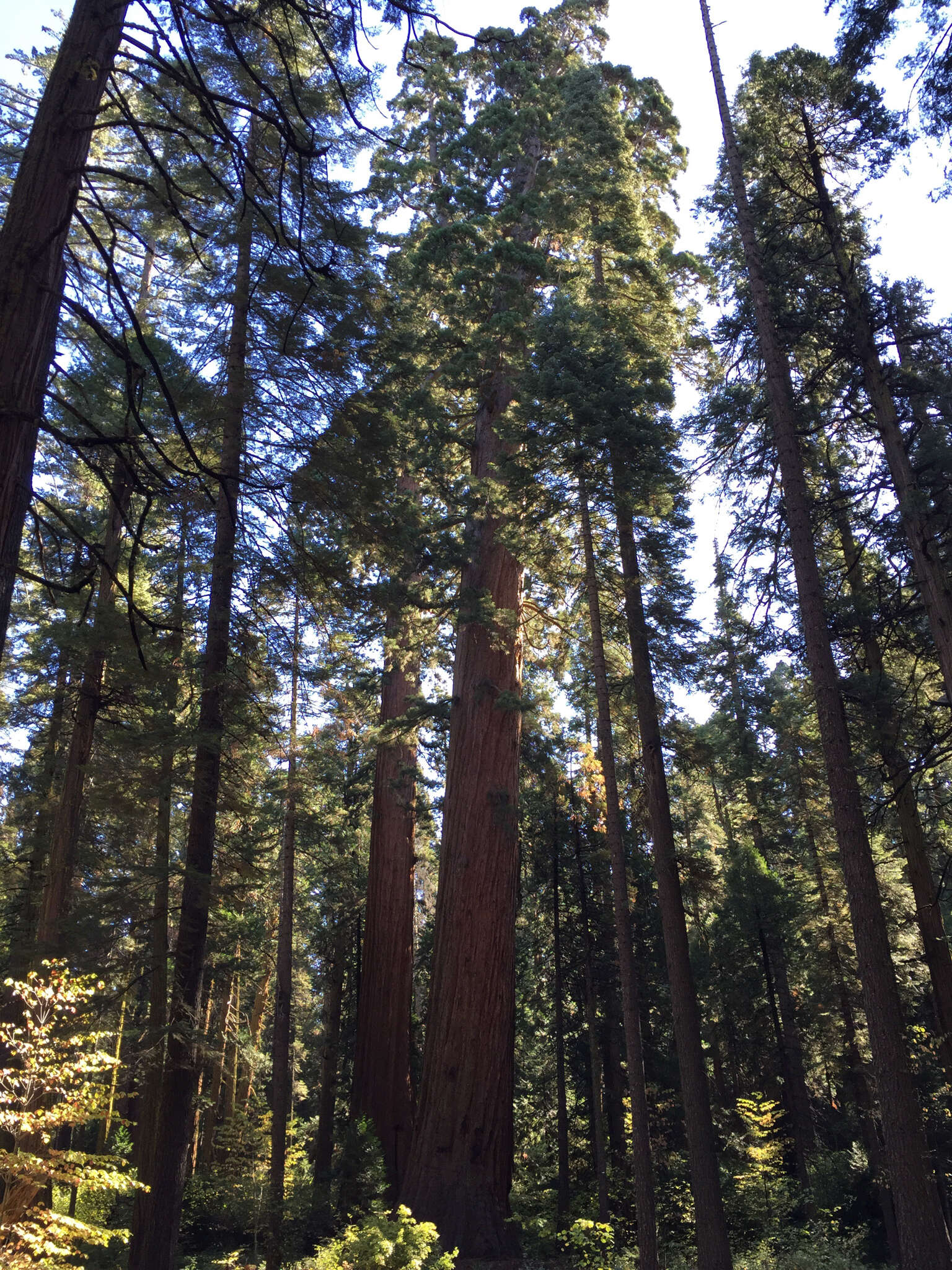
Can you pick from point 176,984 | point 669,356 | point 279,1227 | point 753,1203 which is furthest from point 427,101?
point 753,1203

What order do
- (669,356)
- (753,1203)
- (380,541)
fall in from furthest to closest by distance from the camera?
(753,1203)
(669,356)
(380,541)

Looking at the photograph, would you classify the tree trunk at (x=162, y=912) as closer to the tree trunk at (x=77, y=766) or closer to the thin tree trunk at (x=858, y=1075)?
the tree trunk at (x=77, y=766)

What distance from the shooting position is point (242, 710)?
10.4 m

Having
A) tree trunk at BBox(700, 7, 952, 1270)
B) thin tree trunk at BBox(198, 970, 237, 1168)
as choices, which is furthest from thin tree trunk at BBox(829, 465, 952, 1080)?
thin tree trunk at BBox(198, 970, 237, 1168)

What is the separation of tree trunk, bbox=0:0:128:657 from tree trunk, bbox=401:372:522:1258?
28.9ft

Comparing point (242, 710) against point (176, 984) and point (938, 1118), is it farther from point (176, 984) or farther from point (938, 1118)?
point (938, 1118)

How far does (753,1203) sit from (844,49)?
20235 mm

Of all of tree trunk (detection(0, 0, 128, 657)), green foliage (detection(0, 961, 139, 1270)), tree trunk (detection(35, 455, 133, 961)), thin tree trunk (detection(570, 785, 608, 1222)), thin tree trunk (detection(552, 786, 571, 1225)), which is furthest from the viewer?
thin tree trunk (detection(552, 786, 571, 1225))

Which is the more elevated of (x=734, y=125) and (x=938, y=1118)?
(x=734, y=125)

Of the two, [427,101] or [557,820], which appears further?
[427,101]

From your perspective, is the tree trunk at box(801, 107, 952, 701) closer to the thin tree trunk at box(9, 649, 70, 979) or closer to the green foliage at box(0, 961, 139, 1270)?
the green foliage at box(0, 961, 139, 1270)

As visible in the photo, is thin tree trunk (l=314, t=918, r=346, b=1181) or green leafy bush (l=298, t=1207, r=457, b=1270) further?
thin tree trunk (l=314, t=918, r=346, b=1181)

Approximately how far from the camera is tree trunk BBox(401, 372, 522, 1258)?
422 inches

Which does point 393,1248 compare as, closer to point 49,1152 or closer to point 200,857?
point 49,1152
